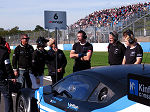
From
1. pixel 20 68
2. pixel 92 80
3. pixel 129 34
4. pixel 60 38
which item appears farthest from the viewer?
pixel 60 38

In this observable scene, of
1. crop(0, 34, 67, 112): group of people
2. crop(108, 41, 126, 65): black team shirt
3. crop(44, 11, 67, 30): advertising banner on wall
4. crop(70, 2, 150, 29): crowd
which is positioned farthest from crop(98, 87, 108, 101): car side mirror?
crop(70, 2, 150, 29): crowd

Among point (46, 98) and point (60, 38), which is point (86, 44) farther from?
point (60, 38)

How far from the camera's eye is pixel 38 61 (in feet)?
18.7

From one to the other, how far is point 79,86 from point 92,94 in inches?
14.0

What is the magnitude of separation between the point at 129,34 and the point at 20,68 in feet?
9.19

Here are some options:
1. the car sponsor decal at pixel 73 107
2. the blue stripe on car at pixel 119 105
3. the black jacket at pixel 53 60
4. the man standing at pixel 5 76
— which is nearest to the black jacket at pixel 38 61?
the black jacket at pixel 53 60

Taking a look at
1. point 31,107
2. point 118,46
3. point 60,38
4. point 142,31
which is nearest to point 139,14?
point 142,31

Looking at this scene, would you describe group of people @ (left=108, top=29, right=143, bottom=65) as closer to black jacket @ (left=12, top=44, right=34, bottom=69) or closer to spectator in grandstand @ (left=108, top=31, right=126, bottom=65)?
spectator in grandstand @ (left=108, top=31, right=126, bottom=65)

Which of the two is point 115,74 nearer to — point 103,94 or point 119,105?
point 103,94

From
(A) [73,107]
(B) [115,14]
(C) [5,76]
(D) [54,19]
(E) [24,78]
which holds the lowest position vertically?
(E) [24,78]

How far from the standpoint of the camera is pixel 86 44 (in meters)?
5.76

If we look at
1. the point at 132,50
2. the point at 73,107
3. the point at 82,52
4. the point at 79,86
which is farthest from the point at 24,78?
the point at 73,107

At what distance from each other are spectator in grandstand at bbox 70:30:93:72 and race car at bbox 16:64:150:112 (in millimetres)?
1869

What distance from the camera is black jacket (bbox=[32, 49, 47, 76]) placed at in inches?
223
